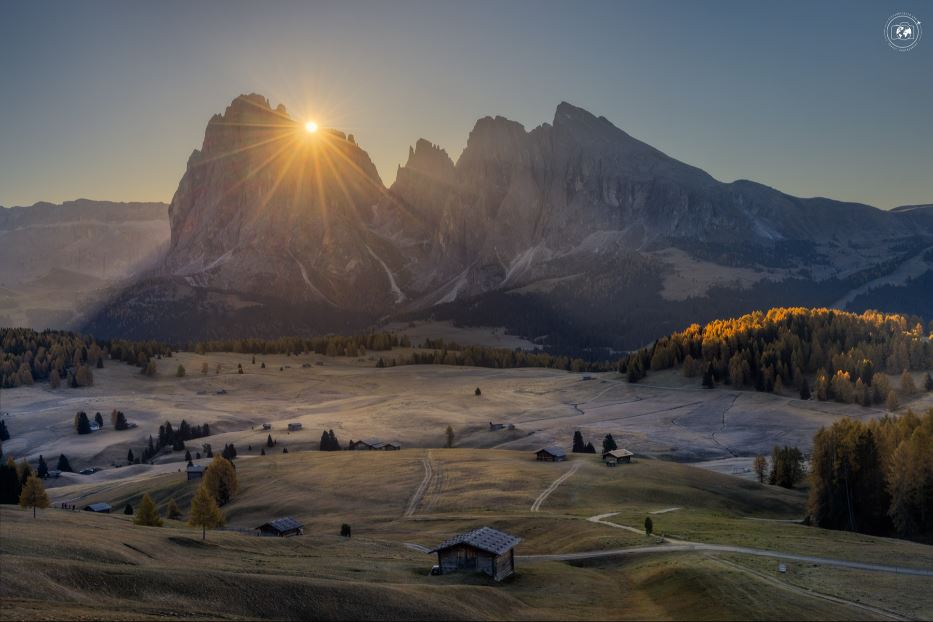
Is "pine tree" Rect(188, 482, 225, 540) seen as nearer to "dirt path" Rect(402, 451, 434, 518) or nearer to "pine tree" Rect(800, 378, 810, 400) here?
"dirt path" Rect(402, 451, 434, 518)

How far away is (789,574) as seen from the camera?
54.6 meters

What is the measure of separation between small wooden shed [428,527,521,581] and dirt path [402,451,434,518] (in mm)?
31396

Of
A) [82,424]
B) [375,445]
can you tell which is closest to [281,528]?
[375,445]

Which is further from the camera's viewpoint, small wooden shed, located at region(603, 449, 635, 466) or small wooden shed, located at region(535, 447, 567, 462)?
small wooden shed, located at region(535, 447, 567, 462)

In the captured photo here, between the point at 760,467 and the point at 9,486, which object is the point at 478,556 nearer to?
the point at 9,486

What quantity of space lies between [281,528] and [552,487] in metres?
40.8

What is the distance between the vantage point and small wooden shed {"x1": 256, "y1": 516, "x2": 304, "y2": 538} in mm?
79375

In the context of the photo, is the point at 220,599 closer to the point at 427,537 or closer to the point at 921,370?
the point at 427,537

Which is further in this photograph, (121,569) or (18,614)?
(121,569)

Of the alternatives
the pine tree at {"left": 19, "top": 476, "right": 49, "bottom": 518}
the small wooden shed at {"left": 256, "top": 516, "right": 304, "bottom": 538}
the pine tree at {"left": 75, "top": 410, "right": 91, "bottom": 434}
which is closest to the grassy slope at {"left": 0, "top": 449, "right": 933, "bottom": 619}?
the small wooden shed at {"left": 256, "top": 516, "right": 304, "bottom": 538}

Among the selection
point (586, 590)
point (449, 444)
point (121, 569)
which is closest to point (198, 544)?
point (121, 569)

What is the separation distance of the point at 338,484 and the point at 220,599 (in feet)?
230

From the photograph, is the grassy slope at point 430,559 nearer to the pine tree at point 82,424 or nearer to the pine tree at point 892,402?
the pine tree at point 892,402

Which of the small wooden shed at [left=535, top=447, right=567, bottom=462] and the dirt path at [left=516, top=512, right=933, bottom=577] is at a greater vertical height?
the dirt path at [left=516, top=512, right=933, bottom=577]
